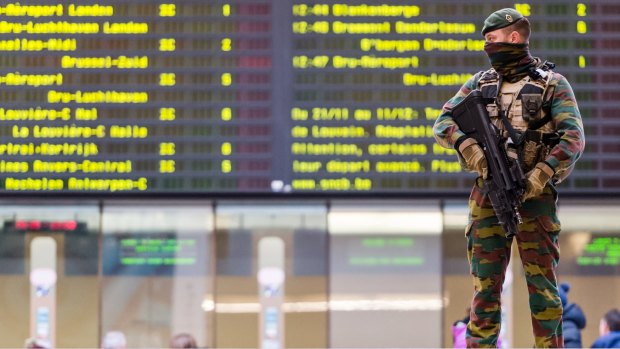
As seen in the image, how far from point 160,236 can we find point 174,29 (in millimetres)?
2513

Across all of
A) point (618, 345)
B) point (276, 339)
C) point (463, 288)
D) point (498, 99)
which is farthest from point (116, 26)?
point (498, 99)

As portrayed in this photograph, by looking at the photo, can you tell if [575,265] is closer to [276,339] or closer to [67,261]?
[276,339]

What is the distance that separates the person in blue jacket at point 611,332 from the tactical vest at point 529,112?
8.29 ft

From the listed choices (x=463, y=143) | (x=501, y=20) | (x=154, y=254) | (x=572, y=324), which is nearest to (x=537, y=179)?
(x=463, y=143)

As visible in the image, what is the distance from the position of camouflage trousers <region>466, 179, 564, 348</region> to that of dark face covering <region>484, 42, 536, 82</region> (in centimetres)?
42

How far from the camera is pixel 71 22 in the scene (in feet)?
42.7

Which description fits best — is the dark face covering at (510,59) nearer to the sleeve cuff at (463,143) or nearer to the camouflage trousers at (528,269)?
the sleeve cuff at (463,143)

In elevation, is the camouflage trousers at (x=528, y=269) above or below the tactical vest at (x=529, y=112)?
below

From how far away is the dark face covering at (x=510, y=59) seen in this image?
173 inches

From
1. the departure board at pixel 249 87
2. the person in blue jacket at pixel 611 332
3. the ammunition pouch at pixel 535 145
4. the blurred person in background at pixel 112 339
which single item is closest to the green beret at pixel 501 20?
the ammunition pouch at pixel 535 145

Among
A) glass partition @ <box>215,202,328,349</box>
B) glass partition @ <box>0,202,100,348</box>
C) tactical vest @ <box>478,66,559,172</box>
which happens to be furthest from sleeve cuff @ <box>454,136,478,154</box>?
glass partition @ <box>0,202,100,348</box>

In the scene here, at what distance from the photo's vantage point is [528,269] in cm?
440

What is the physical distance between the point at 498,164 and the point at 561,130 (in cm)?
27

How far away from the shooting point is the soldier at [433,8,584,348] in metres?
4.36
